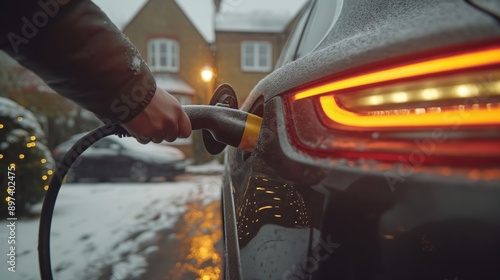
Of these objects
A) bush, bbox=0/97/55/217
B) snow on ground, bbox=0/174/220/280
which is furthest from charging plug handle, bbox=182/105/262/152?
bush, bbox=0/97/55/217

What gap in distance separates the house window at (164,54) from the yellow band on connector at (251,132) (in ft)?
61.6

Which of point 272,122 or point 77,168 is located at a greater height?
point 272,122

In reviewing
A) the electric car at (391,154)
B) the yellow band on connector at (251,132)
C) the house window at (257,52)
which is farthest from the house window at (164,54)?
the electric car at (391,154)

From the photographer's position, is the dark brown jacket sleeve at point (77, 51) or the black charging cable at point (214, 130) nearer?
the dark brown jacket sleeve at point (77, 51)

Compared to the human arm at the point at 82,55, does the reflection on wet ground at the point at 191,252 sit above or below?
below

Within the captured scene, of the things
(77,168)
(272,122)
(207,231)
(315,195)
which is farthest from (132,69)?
(77,168)

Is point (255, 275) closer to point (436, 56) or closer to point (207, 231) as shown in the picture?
point (436, 56)

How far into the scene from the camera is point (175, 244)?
3.94 m

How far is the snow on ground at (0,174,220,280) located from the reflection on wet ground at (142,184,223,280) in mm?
158

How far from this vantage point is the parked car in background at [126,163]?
1014 cm

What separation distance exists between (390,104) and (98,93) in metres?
0.78

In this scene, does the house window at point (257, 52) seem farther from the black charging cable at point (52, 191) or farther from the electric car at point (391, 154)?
the electric car at point (391, 154)

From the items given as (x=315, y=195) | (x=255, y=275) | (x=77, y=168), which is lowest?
(x=77, y=168)

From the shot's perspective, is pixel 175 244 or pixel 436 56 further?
pixel 175 244
